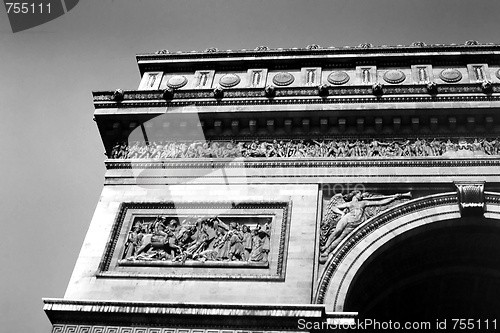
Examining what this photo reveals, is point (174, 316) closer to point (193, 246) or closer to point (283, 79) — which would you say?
point (193, 246)

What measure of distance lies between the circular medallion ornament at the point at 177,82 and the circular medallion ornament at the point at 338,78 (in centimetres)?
388

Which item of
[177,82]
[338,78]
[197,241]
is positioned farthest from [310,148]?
[177,82]

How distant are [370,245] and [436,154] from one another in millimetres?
3092

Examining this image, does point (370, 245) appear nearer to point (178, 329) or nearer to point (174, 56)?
point (178, 329)

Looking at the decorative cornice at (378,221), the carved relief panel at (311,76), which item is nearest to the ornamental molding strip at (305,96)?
the carved relief panel at (311,76)

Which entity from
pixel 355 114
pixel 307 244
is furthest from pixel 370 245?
pixel 355 114

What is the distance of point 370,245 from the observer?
639 inches

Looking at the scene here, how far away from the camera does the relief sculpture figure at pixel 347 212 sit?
648 inches

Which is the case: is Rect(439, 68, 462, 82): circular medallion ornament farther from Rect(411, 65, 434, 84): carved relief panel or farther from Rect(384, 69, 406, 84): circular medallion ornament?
Rect(384, 69, 406, 84): circular medallion ornament

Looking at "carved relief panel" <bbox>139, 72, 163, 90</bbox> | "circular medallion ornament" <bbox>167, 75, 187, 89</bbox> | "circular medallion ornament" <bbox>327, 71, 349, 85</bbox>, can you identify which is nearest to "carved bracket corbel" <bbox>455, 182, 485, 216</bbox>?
"circular medallion ornament" <bbox>327, 71, 349, 85</bbox>

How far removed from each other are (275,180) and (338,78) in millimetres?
3815

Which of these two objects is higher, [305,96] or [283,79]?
[283,79]

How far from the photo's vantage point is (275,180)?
1781 centimetres

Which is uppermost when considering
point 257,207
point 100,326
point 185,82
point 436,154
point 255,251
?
point 185,82
